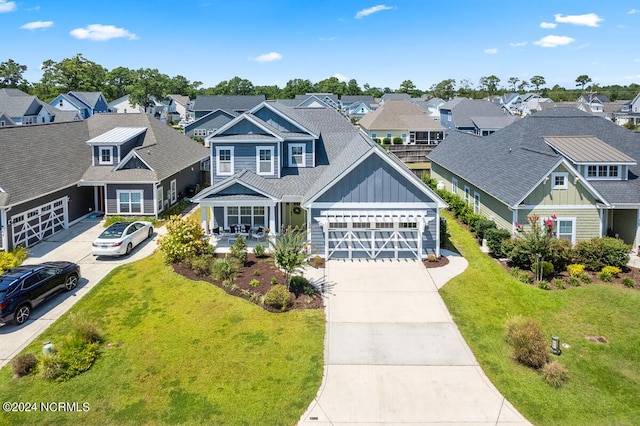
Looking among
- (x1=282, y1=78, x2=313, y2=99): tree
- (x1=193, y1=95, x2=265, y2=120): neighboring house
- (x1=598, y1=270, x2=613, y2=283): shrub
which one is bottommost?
(x1=598, y1=270, x2=613, y2=283): shrub

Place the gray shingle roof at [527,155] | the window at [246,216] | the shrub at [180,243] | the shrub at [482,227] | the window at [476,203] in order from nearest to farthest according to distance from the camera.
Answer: the shrub at [180,243] < the gray shingle roof at [527,155] < the shrub at [482,227] < the window at [246,216] < the window at [476,203]

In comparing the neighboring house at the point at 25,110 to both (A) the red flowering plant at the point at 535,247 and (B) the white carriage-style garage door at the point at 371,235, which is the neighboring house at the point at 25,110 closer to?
(B) the white carriage-style garage door at the point at 371,235

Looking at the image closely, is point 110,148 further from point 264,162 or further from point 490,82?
point 490,82

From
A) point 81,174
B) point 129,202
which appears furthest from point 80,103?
point 129,202

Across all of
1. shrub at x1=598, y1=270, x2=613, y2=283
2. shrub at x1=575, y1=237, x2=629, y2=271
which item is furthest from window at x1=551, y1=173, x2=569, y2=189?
shrub at x1=598, y1=270, x2=613, y2=283

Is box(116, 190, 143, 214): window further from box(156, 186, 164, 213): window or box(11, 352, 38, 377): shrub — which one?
box(11, 352, 38, 377): shrub

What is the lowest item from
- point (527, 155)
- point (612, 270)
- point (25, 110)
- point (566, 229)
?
point (612, 270)

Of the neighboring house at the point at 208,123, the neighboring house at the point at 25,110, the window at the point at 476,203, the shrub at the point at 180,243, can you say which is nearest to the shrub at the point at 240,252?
the shrub at the point at 180,243
